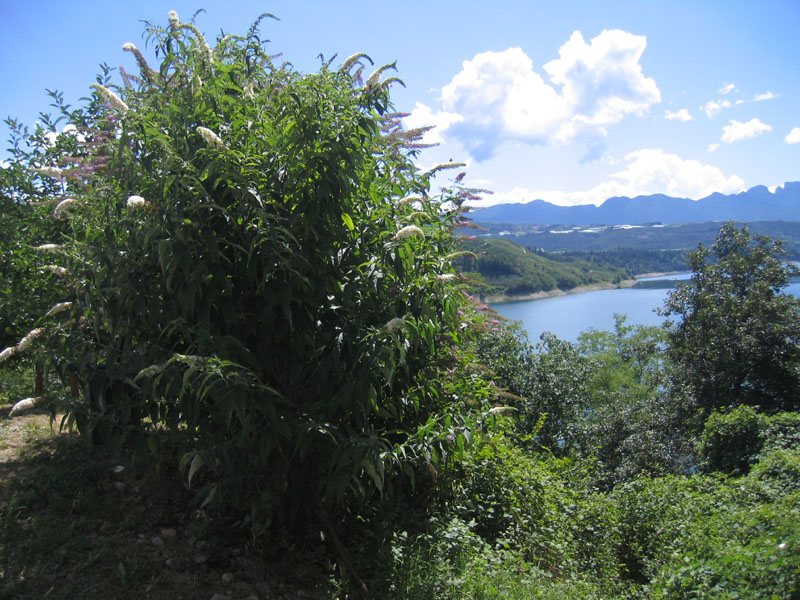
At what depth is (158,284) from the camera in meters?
3.04

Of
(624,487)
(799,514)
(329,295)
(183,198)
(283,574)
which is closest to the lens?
(183,198)

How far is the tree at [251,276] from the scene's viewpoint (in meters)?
2.78

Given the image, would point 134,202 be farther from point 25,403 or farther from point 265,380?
point 265,380

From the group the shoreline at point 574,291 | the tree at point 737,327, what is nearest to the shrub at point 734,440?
the tree at point 737,327

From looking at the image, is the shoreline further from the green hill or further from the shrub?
the shrub

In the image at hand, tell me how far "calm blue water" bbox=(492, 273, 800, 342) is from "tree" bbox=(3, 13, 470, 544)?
157 feet

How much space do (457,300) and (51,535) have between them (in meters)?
3.35

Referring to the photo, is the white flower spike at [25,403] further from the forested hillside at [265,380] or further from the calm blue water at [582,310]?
the calm blue water at [582,310]

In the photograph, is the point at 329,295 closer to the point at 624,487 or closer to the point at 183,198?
the point at 183,198

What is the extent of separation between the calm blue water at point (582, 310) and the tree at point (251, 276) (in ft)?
157

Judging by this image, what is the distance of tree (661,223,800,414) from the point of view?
16.1 meters

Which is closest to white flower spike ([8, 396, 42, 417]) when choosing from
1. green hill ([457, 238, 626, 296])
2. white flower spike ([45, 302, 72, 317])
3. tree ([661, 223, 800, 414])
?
white flower spike ([45, 302, 72, 317])

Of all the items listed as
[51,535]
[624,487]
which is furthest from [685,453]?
[51,535]

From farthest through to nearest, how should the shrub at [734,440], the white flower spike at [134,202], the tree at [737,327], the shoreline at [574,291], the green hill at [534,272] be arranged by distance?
the green hill at [534,272]
the shoreline at [574,291]
the tree at [737,327]
the shrub at [734,440]
the white flower spike at [134,202]
